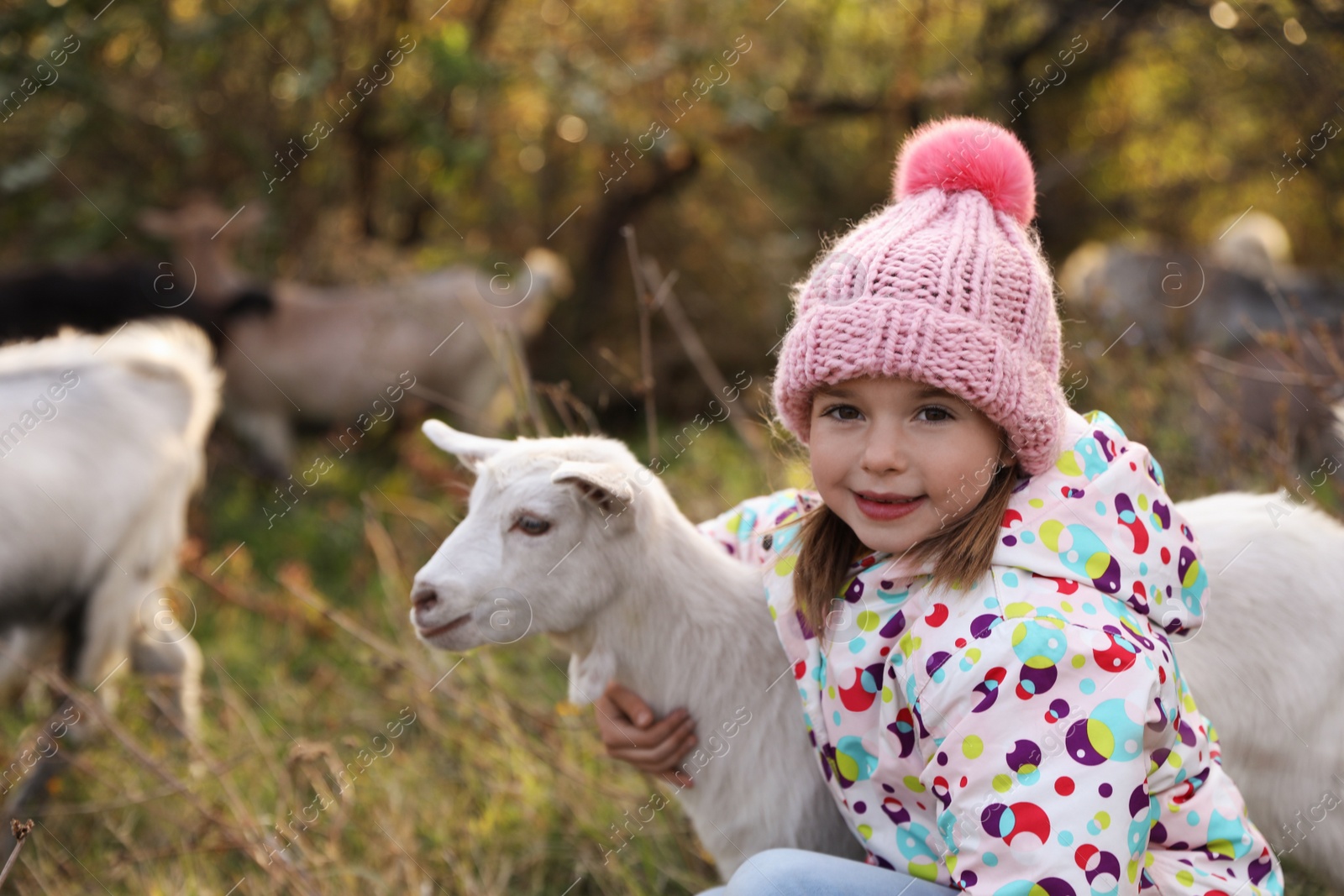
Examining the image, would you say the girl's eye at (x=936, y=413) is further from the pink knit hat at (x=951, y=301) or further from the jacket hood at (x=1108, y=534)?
the jacket hood at (x=1108, y=534)

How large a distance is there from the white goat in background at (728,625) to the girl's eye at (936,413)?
536 mm

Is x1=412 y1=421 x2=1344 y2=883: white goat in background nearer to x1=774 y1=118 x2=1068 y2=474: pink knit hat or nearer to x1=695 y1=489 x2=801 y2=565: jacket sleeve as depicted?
x1=695 y1=489 x2=801 y2=565: jacket sleeve

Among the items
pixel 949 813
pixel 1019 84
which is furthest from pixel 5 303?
pixel 1019 84

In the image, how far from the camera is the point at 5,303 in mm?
5102

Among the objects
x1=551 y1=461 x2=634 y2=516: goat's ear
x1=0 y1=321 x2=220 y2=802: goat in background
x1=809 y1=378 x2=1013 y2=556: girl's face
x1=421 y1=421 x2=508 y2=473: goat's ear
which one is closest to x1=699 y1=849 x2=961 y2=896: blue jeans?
x1=809 y1=378 x2=1013 y2=556: girl's face

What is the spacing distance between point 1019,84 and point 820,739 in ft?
19.4

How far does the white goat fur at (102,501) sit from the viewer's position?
10.7ft

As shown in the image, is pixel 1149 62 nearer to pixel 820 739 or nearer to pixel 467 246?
pixel 467 246

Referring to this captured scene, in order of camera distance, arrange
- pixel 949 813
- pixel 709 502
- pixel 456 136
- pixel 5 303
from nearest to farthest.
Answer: pixel 949 813
pixel 709 502
pixel 5 303
pixel 456 136

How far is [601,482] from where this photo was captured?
76.3 inches

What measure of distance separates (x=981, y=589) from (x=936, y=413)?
28 centimetres

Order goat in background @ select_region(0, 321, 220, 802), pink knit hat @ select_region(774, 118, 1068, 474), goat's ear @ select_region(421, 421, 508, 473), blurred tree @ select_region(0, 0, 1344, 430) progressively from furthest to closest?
blurred tree @ select_region(0, 0, 1344, 430)
goat in background @ select_region(0, 321, 220, 802)
goat's ear @ select_region(421, 421, 508, 473)
pink knit hat @ select_region(774, 118, 1068, 474)

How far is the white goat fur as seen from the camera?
3248 millimetres

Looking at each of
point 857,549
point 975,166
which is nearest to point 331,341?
point 857,549
